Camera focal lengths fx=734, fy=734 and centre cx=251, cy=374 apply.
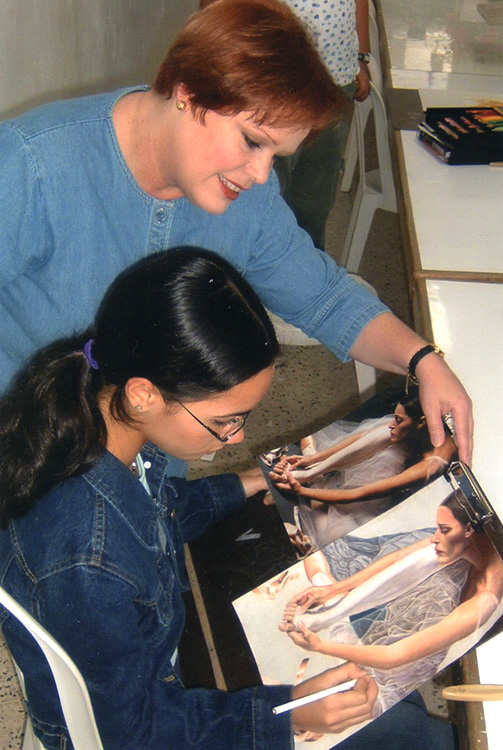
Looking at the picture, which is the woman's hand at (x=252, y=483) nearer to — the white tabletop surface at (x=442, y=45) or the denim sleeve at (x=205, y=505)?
the denim sleeve at (x=205, y=505)

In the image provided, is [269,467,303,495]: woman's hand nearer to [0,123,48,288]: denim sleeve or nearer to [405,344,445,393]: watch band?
[405,344,445,393]: watch band

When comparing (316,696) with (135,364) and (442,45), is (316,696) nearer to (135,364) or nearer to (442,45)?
(135,364)

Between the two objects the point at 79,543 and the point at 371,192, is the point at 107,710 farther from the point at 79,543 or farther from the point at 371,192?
the point at 371,192

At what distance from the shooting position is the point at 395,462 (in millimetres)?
895

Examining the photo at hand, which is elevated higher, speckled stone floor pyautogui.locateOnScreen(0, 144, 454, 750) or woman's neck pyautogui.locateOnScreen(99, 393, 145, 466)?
woman's neck pyautogui.locateOnScreen(99, 393, 145, 466)

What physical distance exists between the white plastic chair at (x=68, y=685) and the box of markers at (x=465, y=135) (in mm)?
1375

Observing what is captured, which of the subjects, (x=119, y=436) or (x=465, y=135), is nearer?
(x=119, y=436)

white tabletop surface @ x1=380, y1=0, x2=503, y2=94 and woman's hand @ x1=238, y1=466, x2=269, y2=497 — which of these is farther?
white tabletop surface @ x1=380, y1=0, x2=503, y2=94

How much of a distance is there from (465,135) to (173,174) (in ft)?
3.24

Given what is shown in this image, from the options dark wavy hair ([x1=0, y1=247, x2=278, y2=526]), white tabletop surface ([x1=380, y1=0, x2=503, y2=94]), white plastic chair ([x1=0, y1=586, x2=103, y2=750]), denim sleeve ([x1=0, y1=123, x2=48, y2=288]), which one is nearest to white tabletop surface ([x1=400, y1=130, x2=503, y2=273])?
white tabletop surface ([x1=380, y1=0, x2=503, y2=94])

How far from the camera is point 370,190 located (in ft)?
7.61

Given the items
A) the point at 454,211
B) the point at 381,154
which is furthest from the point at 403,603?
the point at 381,154

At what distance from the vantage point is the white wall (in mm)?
1339

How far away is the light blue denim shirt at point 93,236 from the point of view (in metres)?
0.83
